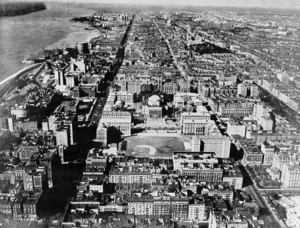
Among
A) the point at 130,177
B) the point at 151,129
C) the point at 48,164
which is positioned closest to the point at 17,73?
the point at 151,129

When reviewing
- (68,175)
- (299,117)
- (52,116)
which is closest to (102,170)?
(68,175)

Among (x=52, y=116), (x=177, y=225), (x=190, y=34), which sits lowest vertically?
(x=177, y=225)

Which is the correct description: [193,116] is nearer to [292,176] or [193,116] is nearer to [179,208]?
[292,176]

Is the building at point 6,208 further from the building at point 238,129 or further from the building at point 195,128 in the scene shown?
the building at point 238,129

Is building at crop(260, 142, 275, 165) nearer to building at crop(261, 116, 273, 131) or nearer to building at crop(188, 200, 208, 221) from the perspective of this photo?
building at crop(261, 116, 273, 131)

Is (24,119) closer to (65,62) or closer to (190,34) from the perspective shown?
(65,62)

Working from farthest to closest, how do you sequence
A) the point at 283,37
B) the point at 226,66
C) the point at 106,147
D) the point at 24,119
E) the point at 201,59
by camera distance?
the point at 201,59 → the point at 226,66 → the point at 283,37 → the point at 24,119 → the point at 106,147

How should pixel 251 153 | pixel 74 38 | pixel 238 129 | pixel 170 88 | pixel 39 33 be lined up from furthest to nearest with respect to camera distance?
pixel 74 38
pixel 39 33
pixel 170 88
pixel 238 129
pixel 251 153
